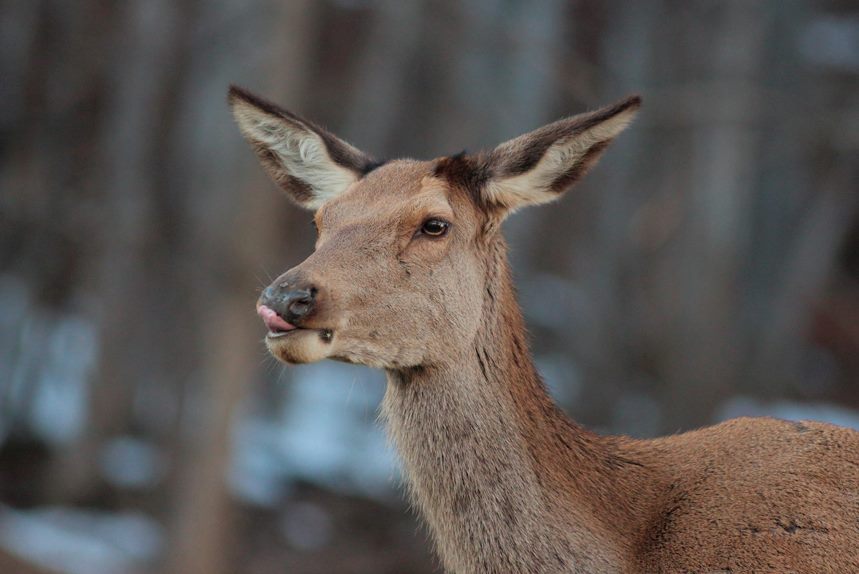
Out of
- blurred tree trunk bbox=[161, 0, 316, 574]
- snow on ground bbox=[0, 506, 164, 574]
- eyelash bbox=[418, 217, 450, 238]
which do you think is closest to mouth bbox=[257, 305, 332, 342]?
eyelash bbox=[418, 217, 450, 238]

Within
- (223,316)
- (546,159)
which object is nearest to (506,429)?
(546,159)

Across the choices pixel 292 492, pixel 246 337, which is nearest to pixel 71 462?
pixel 292 492

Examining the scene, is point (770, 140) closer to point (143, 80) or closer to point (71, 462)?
point (143, 80)

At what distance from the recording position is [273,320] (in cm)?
479

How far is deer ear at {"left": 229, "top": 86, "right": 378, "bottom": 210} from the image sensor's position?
605 centimetres

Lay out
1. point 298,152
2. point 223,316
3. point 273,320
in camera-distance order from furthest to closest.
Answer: point 223,316 < point 298,152 < point 273,320

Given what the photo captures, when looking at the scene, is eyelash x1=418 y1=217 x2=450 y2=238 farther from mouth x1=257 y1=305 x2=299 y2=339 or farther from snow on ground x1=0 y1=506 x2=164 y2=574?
snow on ground x1=0 y1=506 x2=164 y2=574

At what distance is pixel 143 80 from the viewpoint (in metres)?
16.3

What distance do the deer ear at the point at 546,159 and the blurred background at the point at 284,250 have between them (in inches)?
283

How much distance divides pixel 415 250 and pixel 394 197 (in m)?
0.30

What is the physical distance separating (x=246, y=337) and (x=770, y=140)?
1207cm

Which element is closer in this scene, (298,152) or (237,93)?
(237,93)

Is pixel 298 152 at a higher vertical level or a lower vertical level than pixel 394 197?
higher

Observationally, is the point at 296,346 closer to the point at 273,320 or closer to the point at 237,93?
the point at 273,320
